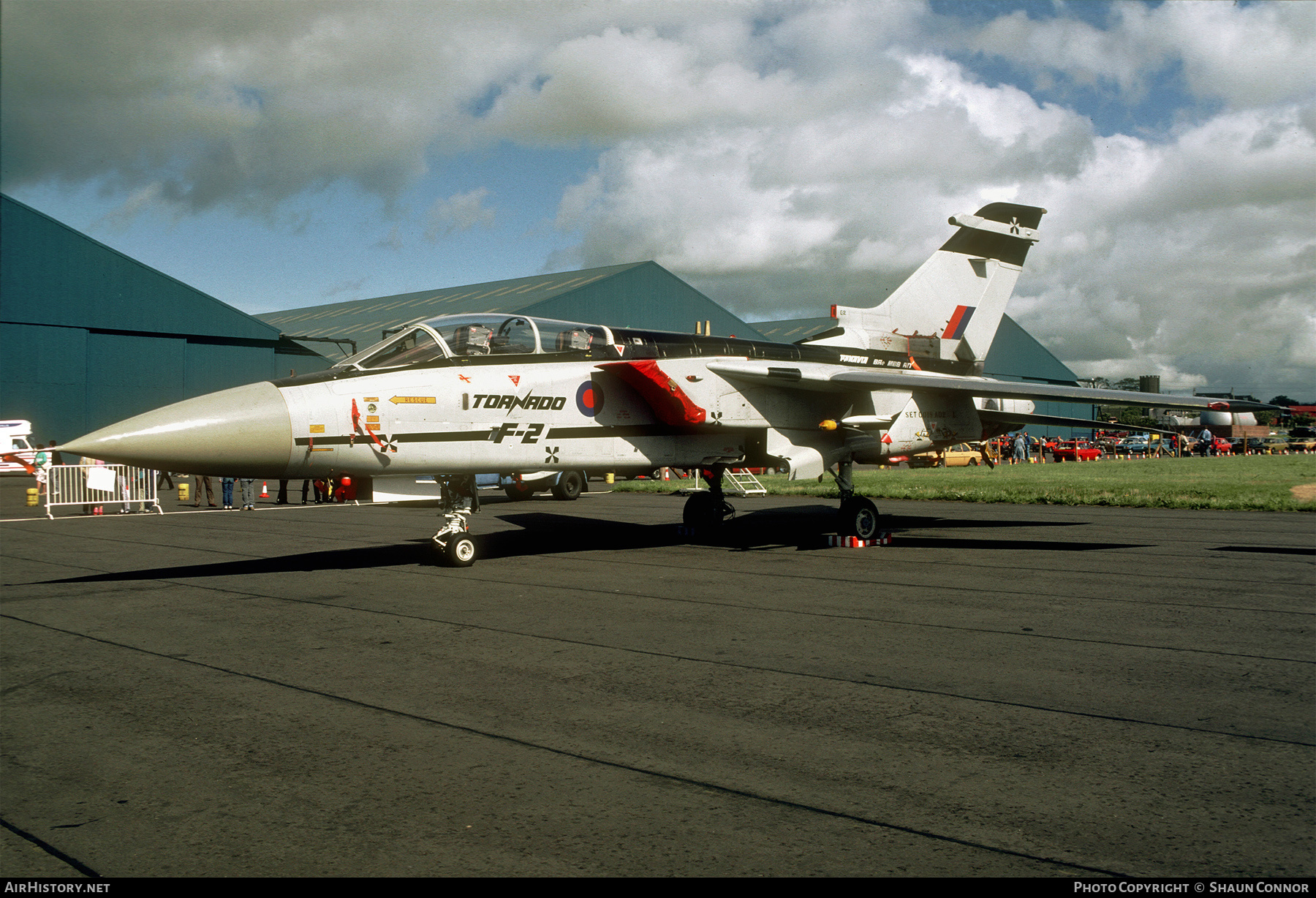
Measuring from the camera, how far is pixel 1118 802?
3.62 metres

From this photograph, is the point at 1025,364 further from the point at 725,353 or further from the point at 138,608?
the point at 138,608

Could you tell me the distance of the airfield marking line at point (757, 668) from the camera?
15.0 feet

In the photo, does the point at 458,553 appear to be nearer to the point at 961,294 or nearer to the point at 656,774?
the point at 656,774

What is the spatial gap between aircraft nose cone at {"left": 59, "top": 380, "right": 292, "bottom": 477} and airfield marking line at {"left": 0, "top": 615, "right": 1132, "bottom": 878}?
2241 mm

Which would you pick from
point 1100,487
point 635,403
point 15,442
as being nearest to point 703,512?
point 635,403

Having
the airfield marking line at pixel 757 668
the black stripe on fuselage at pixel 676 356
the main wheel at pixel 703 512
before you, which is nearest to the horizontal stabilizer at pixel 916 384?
the black stripe on fuselage at pixel 676 356

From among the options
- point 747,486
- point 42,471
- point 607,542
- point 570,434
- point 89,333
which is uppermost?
point 89,333

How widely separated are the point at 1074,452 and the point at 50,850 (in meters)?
54.7

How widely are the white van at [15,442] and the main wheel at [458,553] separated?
3276 centimetres

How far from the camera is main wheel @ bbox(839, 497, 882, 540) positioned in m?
13.4

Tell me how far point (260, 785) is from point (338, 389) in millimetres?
6027

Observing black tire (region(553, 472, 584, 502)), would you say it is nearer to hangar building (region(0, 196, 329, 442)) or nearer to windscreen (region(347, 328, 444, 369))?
windscreen (region(347, 328, 444, 369))

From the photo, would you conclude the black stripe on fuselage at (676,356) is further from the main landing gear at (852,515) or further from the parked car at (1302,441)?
the parked car at (1302,441)

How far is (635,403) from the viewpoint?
38.9ft
